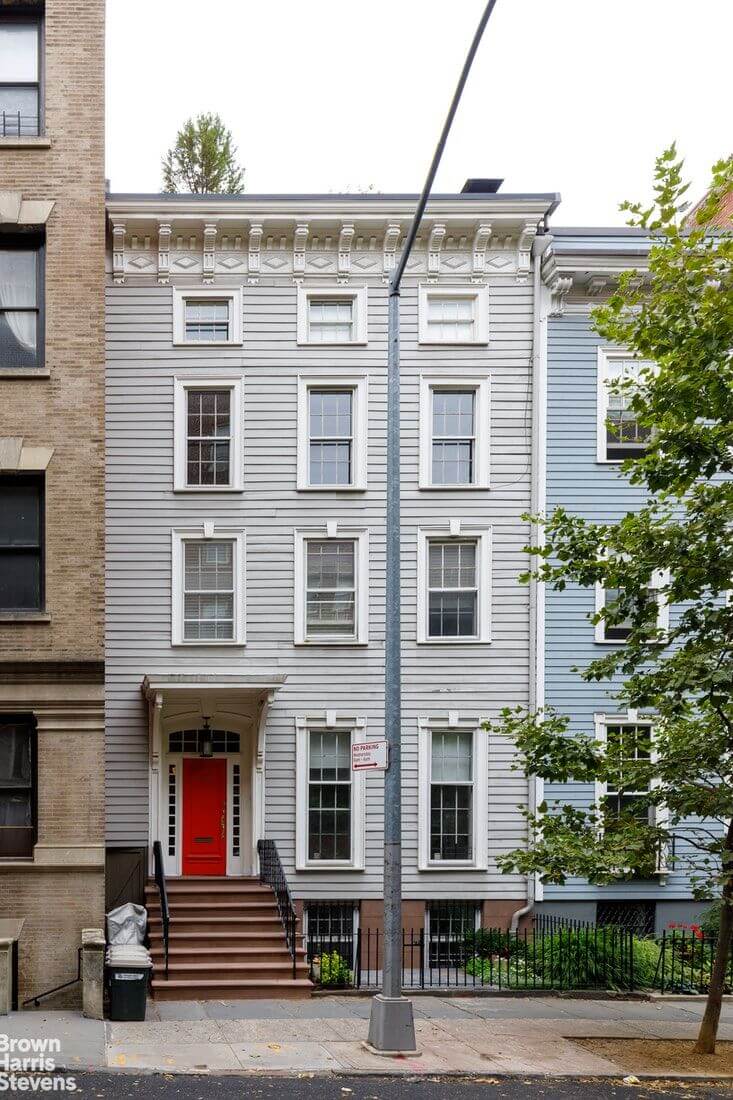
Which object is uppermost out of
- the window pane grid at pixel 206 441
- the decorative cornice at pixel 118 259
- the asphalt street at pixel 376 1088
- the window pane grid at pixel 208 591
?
the decorative cornice at pixel 118 259

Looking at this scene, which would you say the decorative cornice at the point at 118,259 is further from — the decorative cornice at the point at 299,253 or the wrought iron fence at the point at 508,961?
the wrought iron fence at the point at 508,961

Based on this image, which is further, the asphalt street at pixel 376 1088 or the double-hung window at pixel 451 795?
the double-hung window at pixel 451 795

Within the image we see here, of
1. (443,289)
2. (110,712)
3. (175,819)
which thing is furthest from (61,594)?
(443,289)

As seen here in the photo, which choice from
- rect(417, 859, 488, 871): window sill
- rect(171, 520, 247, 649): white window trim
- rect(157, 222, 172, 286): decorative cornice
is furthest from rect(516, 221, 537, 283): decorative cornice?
rect(417, 859, 488, 871): window sill

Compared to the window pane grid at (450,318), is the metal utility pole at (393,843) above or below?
below

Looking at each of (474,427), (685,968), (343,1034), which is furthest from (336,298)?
(343,1034)

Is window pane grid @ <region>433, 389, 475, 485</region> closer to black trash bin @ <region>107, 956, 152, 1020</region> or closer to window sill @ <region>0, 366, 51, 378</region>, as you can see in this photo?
window sill @ <region>0, 366, 51, 378</region>

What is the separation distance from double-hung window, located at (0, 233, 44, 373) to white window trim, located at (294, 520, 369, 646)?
19.4 ft

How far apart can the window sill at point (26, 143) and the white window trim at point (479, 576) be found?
28.1 feet

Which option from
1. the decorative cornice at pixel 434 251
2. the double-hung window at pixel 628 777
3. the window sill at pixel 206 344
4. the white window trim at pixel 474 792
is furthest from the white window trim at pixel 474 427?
the double-hung window at pixel 628 777

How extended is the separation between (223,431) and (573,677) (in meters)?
7.36

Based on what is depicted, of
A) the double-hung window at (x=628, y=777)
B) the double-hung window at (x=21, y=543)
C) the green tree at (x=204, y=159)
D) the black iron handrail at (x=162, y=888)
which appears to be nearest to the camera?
the double-hung window at (x=628, y=777)

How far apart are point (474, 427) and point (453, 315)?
2.05m

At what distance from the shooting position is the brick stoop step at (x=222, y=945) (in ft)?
53.0
